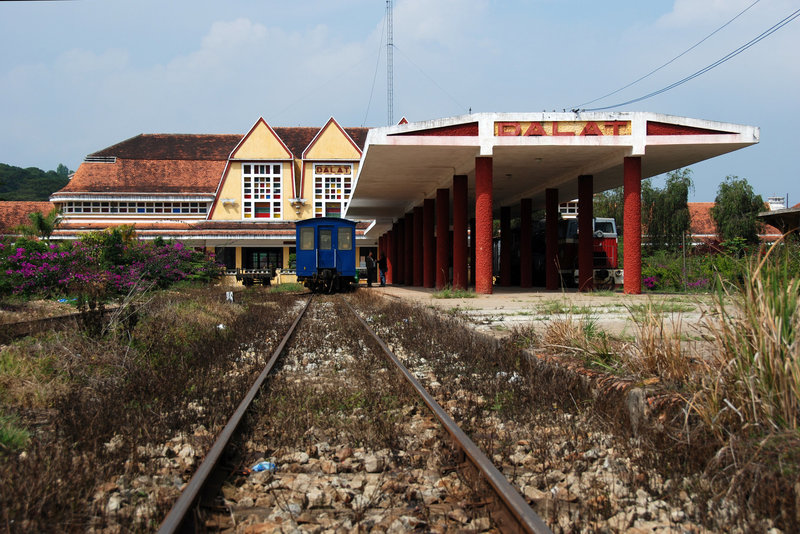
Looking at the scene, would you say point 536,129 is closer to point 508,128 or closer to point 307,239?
point 508,128

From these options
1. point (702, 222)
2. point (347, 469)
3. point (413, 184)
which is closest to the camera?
point (347, 469)

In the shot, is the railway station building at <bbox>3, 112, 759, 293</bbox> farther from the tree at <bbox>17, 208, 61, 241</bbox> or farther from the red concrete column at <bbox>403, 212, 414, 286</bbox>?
the tree at <bbox>17, 208, 61, 241</bbox>

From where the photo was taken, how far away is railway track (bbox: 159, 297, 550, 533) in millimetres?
2918

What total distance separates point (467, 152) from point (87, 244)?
41.2ft

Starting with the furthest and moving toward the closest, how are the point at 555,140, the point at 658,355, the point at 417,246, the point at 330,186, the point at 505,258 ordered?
the point at 330,186 < the point at 417,246 < the point at 505,258 < the point at 555,140 < the point at 658,355

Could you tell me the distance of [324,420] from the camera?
4.59 meters

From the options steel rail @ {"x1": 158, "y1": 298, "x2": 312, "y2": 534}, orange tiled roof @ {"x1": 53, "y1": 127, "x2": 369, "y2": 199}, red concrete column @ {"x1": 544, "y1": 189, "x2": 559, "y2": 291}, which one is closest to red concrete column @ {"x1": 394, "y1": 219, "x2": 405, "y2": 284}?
orange tiled roof @ {"x1": 53, "y1": 127, "x2": 369, "y2": 199}

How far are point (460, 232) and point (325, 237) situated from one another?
271 inches

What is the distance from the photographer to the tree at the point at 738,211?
128 feet

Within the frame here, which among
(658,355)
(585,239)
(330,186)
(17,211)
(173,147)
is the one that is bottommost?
(658,355)

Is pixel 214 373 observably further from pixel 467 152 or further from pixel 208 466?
pixel 467 152

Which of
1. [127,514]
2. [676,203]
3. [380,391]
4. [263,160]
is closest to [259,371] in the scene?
[380,391]

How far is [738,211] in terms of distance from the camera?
39406 mm

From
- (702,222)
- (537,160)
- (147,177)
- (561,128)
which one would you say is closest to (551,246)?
(537,160)
